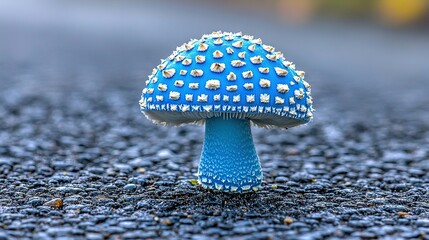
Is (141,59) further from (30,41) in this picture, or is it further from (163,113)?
(163,113)

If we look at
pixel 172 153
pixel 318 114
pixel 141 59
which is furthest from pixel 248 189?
pixel 141 59

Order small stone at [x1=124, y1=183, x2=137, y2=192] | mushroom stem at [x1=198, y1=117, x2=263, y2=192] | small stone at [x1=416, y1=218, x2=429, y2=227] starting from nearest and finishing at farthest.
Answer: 1. small stone at [x1=416, y1=218, x2=429, y2=227]
2. mushroom stem at [x1=198, y1=117, x2=263, y2=192]
3. small stone at [x1=124, y1=183, x2=137, y2=192]

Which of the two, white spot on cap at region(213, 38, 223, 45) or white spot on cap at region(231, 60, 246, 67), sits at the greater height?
white spot on cap at region(213, 38, 223, 45)

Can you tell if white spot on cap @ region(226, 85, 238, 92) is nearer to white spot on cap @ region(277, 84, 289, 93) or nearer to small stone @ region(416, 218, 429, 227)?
white spot on cap @ region(277, 84, 289, 93)

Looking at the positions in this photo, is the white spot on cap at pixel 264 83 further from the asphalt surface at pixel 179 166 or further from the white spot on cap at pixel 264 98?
the asphalt surface at pixel 179 166

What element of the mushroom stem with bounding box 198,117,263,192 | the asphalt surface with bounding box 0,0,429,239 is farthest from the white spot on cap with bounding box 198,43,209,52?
the asphalt surface with bounding box 0,0,429,239

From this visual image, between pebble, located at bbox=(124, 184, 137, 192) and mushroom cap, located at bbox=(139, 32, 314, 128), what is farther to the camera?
pebble, located at bbox=(124, 184, 137, 192)

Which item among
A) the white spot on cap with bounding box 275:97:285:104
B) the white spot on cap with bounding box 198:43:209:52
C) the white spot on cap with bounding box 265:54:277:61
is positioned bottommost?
the white spot on cap with bounding box 275:97:285:104
